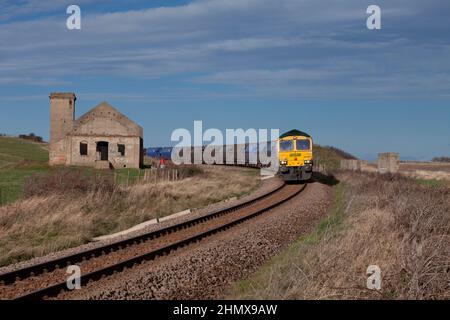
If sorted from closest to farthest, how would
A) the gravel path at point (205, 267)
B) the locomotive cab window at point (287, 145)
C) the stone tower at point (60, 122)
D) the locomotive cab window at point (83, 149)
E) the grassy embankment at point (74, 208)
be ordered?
1. the gravel path at point (205, 267)
2. the grassy embankment at point (74, 208)
3. the locomotive cab window at point (287, 145)
4. the locomotive cab window at point (83, 149)
5. the stone tower at point (60, 122)

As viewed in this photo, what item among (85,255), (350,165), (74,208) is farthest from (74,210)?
(350,165)

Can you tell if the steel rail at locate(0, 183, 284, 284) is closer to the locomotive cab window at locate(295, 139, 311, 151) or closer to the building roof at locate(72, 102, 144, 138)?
the locomotive cab window at locate(295, 139, 311, 151)

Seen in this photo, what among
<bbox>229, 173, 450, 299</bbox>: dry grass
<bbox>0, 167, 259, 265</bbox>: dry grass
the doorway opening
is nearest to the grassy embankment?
<bbox>0, 167, 259, 265</bbox>: dry grass

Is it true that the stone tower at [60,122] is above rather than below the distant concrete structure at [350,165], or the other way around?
above

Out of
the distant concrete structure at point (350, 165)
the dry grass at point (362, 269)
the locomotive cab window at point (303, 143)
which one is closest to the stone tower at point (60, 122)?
the locomotive cab window at point (303, 143)

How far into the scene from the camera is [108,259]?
1158cm

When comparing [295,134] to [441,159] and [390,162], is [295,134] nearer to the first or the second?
[390,162]

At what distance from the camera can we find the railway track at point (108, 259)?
Answer: 30.1 ft

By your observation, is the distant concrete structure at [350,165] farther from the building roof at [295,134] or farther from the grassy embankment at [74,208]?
the grassy embankment at [74,208]

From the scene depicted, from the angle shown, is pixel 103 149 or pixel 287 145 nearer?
pixel 287 145

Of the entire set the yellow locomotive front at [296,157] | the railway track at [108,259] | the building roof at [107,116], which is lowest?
the railway track at [108,259]

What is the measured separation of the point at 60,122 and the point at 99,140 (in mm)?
5260

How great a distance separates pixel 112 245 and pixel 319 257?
16.6ft
